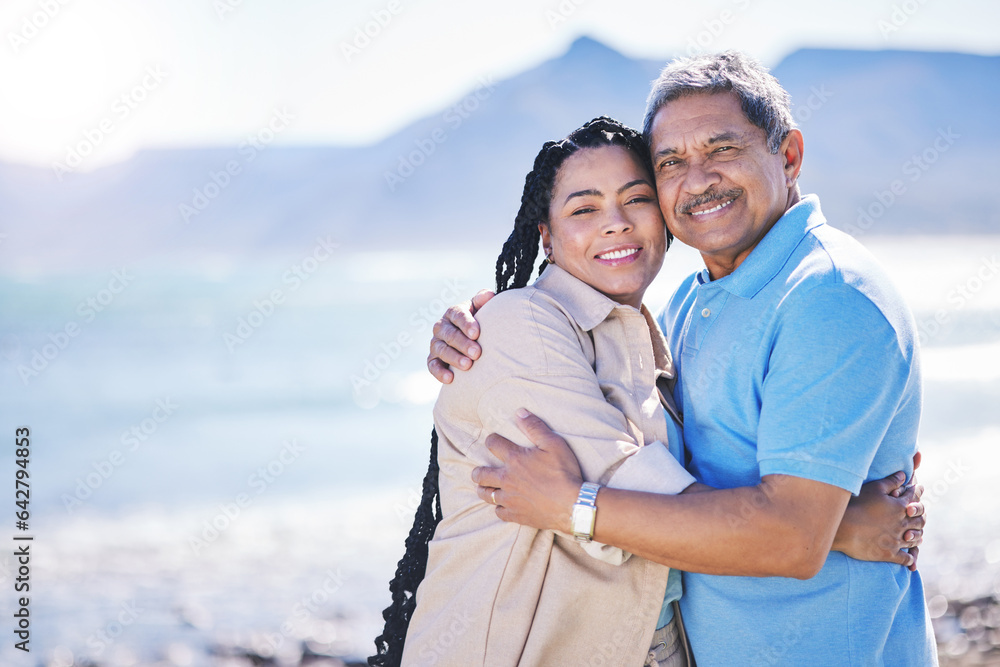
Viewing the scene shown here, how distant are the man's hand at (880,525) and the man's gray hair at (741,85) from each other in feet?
3.51

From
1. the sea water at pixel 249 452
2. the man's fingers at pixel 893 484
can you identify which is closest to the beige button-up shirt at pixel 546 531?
the man's fingers at pixel 893 484

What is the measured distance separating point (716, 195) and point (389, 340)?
1657 cm

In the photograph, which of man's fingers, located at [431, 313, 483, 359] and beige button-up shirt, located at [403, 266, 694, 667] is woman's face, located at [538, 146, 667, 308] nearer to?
beige button-up shirt, located at [403, 266, 694, 667]

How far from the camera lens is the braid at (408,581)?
2.76m

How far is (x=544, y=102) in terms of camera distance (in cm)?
5109

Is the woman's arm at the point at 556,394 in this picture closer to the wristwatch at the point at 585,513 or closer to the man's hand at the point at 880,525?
the wristwatch at the point at 585,513

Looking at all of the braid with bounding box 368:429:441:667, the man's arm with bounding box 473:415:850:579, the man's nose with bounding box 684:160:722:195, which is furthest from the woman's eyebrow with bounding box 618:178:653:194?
the braid with bounding box 368:429:441:667

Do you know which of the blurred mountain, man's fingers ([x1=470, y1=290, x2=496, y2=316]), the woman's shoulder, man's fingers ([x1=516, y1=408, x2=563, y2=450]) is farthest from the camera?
the blurred mountain

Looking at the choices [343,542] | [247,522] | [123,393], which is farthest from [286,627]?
[123,393]

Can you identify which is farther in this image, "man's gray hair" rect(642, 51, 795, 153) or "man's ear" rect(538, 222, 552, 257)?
"man's ear" rect(538, 222, 552, 257)

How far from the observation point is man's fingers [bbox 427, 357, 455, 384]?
243cm

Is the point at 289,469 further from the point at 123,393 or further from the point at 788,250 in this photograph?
the point at 788,250

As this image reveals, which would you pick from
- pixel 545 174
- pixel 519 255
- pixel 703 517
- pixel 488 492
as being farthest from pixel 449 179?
pixel 703 517

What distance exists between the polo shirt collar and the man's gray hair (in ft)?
2.11
